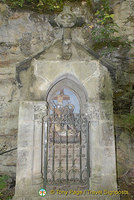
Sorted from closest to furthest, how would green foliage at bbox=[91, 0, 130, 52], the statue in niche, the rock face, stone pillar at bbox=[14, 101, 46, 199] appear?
stone pillar at bbox=[14, 101, 46, 199], the statue in niche, the rock face, green foliage at bbox=[91, 0, 130, 52]

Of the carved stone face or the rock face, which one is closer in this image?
the carved stone face

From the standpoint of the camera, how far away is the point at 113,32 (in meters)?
6.29

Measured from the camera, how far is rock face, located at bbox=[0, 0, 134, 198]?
5.73 meters

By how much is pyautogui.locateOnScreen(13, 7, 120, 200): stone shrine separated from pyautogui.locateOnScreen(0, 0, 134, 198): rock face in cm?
225

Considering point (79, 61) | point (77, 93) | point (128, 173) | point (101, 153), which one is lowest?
point (128, 173)

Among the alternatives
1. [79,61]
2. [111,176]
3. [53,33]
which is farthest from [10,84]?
[111,176]

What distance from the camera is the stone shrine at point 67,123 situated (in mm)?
3262

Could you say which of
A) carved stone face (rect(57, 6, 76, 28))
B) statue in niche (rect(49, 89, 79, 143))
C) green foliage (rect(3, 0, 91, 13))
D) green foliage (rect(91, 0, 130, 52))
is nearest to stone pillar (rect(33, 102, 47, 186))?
statue in niche (rect(49, 89, 79, 143))

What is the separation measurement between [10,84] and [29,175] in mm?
4188

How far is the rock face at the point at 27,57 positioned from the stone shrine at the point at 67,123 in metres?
2.25

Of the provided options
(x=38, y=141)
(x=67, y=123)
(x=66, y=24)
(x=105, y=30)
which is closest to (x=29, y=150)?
(x=38, y=141)

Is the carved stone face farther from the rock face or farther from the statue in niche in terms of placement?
the rock face

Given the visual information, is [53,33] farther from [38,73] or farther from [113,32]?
[38,73]

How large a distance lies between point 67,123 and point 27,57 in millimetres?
4094
